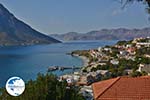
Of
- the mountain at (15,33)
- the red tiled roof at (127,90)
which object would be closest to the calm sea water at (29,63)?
the red tiled roof at (127,90)

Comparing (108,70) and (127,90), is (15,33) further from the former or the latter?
(127,90)

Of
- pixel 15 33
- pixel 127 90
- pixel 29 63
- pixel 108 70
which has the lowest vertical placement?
pixel 108 70

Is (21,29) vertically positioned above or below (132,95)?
above

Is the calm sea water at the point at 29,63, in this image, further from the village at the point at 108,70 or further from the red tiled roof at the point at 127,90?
the red tiled roof at the point at 127,90

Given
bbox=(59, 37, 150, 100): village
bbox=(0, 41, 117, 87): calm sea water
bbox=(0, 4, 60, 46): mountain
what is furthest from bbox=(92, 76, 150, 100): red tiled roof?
bbox=(0, 4, 60, 46): mountain

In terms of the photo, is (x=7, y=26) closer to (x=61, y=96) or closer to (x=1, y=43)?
(x=1, y=43)

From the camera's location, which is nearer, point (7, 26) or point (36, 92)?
point (36, 92)

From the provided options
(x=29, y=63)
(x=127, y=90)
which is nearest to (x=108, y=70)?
(x=29, y=63)

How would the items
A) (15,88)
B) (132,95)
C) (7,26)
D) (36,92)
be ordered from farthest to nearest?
(7,26) < (36,92) < (132,95) < (15,88)

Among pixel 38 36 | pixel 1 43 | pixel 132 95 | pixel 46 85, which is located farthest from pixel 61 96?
pixel 38 36
